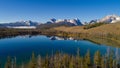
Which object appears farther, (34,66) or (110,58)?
(110,58)

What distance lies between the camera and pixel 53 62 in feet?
258

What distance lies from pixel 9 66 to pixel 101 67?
35020mm

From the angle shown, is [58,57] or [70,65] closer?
[70,65]

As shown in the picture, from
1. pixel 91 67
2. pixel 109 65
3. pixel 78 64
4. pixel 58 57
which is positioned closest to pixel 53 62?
pixel 58 57

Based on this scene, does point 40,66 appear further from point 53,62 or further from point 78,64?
point 78,64

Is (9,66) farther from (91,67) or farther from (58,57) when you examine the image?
(91,67)

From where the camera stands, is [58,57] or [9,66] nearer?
[9,66]

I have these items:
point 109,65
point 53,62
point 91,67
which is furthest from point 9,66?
point 109,65

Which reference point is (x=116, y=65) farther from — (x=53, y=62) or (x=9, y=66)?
(x=9, y=66)

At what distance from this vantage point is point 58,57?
82.1m

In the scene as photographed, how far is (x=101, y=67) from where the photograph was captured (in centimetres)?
7769

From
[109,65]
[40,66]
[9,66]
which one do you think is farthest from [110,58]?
[9,66]

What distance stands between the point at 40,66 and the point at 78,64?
48.0ft

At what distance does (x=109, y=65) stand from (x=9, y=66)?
38.7 meters
